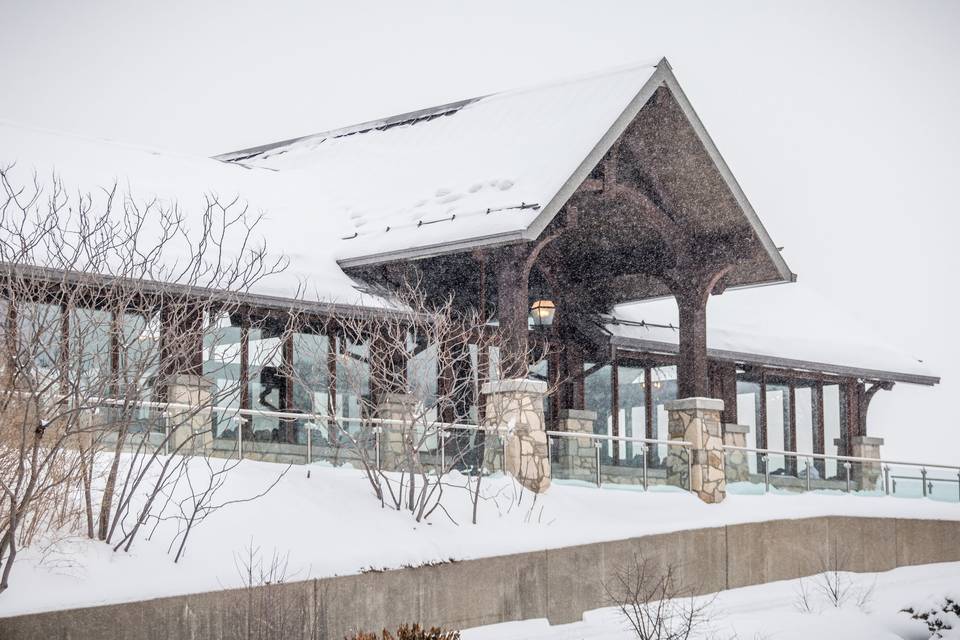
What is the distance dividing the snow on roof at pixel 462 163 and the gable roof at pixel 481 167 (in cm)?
3

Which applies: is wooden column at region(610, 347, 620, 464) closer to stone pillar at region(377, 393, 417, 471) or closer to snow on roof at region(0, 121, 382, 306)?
snow on roof at region(0, 121, 382, 306)

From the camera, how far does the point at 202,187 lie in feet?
63.9

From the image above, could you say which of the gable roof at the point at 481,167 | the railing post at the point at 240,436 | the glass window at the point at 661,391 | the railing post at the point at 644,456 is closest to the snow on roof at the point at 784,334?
the glass window at the point at 661,391

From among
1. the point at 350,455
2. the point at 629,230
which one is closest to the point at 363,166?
the point at 629,230

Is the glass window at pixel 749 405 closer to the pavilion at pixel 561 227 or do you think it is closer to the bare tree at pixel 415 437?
the pavilion at pixel 561 227

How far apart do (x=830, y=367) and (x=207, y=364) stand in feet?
45.9

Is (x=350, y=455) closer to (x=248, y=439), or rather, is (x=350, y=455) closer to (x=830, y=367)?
(x=248, y=439)

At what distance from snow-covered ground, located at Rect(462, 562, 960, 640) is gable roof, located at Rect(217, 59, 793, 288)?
208 inches

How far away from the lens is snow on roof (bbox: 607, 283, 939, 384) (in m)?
23.5

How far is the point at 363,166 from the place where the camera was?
22094 millimetres

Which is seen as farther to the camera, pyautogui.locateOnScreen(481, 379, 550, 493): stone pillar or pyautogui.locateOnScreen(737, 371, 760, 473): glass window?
pyautogui.locateOnScreen(737, 371, 760, 473): glass window

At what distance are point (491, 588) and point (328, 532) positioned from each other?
2042mm

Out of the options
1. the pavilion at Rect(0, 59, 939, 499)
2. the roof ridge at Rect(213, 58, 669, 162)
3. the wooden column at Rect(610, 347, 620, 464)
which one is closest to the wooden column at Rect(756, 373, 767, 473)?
the pavilion at Rect(0, 59, 939, 499)

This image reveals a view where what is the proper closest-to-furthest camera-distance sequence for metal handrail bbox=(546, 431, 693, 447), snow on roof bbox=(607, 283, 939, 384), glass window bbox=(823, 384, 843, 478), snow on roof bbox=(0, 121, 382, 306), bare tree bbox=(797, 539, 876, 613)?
metal handrail bbox=(546, 431, 693, 447), bare tree bbox=(797, 539, 876, 613), snow on roof bbox=(0, 121, 382, 306), snow on roof bbox=(607, 283, 939, 384), glass window bbox=(823, 384, 843, 478)
